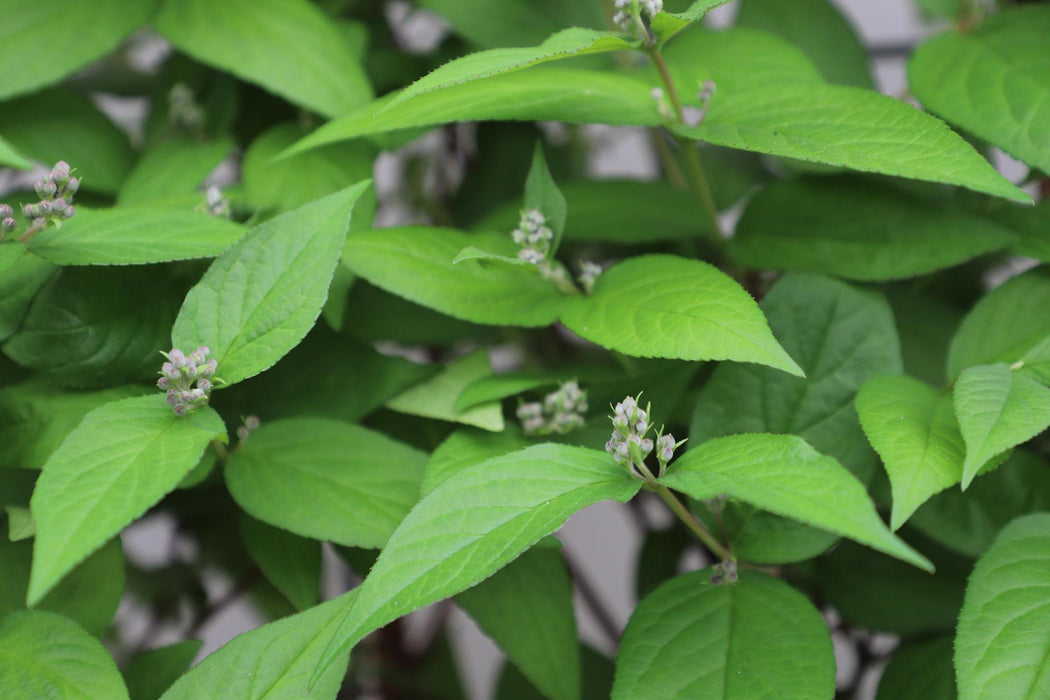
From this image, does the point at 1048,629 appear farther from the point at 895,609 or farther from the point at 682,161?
the point at 682,161

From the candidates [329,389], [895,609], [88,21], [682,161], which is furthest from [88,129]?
[895,609]

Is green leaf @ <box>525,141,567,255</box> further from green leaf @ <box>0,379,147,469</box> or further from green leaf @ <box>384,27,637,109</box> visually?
green leaf @ <box>0,379,147,469</box>

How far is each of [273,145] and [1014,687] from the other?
1.54ft

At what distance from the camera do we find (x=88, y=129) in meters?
0.62

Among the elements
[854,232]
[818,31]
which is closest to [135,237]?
[854,232]

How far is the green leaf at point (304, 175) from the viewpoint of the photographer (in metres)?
0.55

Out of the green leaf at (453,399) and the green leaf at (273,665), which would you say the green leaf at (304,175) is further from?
the green leaf at (273,665)

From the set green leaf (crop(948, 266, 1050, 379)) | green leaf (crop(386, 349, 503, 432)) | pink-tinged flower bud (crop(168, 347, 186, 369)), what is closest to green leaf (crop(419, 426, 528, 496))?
green leaf (crop(386, 349, 503, 432))

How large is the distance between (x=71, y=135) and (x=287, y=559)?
310 mm

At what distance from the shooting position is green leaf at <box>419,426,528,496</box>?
0.43 m

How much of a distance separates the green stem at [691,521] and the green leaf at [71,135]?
404 mm

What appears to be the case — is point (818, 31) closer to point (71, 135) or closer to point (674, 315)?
point (674, 315)

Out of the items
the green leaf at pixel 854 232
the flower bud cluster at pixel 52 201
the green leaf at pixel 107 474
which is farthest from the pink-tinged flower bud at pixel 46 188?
the green leaf at pixel 854 232

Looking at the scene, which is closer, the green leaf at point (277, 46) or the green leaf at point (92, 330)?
the green leaf at point (92, 330)
